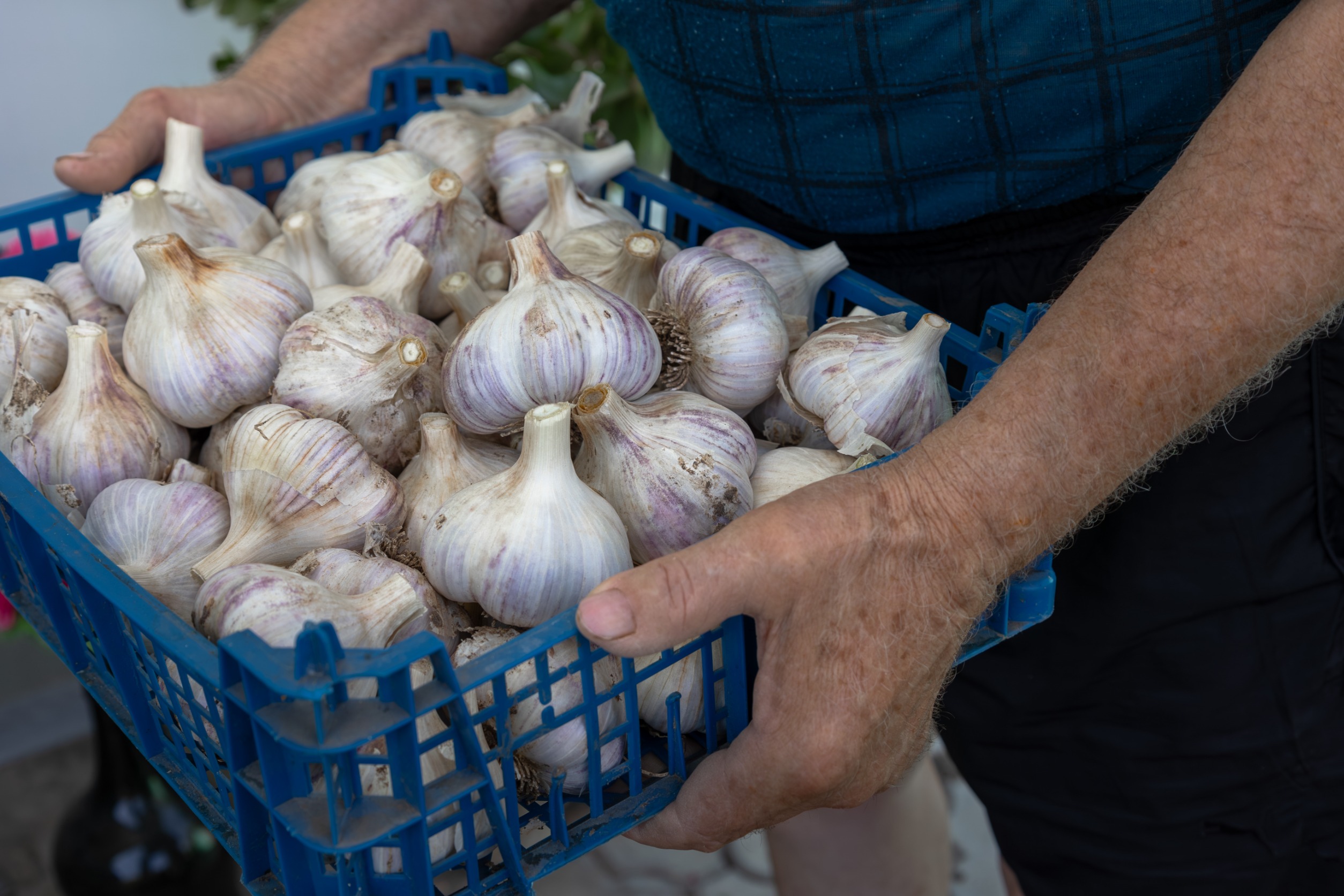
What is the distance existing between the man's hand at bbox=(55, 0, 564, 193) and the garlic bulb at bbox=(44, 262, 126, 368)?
0.12 meters

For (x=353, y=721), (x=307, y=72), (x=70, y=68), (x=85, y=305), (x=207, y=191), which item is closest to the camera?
(x=353, y=721)

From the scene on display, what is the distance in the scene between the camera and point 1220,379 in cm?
71

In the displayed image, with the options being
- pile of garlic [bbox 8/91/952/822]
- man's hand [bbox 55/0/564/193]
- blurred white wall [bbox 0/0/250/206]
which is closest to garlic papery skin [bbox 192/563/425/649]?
pile of garlic [bbox 8/91/952/822]

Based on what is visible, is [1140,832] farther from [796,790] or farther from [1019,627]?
[796,790]

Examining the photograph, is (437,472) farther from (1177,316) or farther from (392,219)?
(1177,316)

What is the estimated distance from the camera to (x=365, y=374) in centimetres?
86

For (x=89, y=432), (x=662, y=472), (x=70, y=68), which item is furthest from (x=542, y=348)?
(x=70, y=68)

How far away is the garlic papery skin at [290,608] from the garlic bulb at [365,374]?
0.56 feet

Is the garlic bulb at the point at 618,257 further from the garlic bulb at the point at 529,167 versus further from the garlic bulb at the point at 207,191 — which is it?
the garlic bulb at the point at 207,191

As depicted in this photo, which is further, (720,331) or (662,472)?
(720,331)

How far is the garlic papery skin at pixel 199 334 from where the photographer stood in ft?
2.85

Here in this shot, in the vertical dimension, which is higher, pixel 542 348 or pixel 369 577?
pixel 542 348

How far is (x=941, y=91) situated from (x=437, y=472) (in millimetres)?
515

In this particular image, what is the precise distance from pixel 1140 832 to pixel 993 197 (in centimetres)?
61
